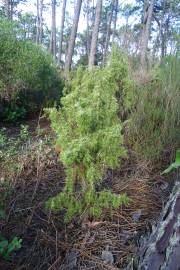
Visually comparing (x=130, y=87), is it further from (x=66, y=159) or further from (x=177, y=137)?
(x=66, y=159)

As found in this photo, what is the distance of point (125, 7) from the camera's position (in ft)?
79.1

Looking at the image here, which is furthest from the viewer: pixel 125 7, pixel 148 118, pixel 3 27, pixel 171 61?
pixel 125 7

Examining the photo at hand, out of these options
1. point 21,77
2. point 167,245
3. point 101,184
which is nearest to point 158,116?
point 101,184

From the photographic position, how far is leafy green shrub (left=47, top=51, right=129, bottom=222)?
185 cm

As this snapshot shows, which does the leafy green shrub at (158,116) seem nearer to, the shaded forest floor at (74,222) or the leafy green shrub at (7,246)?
the shaded forest floor at (74,222)

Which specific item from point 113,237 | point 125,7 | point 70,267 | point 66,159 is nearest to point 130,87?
point 66,159

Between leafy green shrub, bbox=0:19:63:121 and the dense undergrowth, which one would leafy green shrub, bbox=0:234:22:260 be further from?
leafy green shrub, bbox=0:19:63:121

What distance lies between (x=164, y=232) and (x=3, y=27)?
5.07 meters

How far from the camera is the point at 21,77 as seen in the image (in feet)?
16.9

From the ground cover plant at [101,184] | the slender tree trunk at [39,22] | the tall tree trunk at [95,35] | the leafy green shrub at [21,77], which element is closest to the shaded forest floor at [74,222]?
the ground cover plant at [101,184]

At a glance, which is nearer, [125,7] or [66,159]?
[66,159]

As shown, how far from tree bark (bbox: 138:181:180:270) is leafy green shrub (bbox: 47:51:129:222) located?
0.71 m

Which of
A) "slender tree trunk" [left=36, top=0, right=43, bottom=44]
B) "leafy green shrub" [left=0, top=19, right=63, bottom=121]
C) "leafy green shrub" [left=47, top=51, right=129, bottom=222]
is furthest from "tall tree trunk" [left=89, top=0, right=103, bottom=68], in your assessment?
"slender tree trunk" [left=36, top=0, right=43, bottom=44]

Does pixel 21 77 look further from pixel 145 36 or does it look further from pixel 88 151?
pixel 145 36
